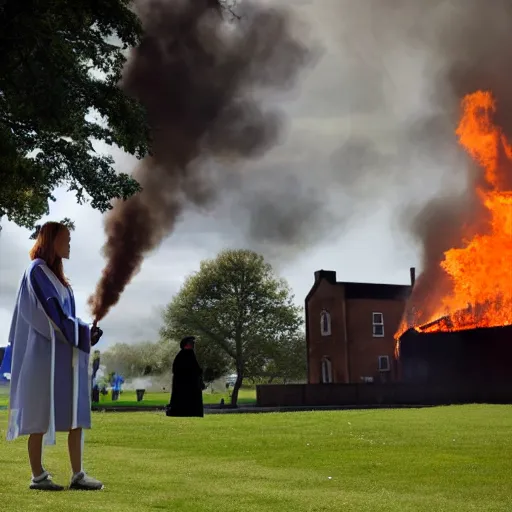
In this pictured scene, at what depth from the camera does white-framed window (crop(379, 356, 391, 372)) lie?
55.1 m

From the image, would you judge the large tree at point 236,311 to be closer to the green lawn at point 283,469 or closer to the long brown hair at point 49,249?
the green lawn at point 283,469

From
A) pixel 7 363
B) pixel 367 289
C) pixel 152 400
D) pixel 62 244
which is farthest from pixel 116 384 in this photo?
pixel 62 244

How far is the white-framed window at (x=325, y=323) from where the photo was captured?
185ft

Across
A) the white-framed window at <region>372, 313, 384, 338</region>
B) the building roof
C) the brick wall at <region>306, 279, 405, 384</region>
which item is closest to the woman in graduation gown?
the brick wall at <region>306, 279, 405, 384</region>

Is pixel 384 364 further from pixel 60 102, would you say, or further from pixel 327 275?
pixel 60 102

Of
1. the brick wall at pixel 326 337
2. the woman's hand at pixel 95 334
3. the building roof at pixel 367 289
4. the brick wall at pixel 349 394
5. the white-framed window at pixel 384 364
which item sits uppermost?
the building roof at pixel 367 289

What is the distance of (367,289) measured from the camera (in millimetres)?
56688

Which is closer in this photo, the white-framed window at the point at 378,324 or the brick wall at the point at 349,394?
the brick wall at the point at 349,394

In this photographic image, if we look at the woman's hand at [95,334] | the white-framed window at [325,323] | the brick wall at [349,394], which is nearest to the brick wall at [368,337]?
the white-framed window at [325,323]

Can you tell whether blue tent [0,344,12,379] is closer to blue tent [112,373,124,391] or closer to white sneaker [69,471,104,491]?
white sneaker [69,471,104,491]

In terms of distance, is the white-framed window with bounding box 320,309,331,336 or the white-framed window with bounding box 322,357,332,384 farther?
the white-framed window with bounding box 320,309,331,336

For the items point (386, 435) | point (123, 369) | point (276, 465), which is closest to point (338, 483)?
point (276, 465)

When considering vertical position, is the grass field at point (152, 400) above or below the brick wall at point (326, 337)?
below

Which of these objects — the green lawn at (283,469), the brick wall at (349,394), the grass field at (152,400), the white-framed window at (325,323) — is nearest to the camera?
the green lawn at (283,469)
